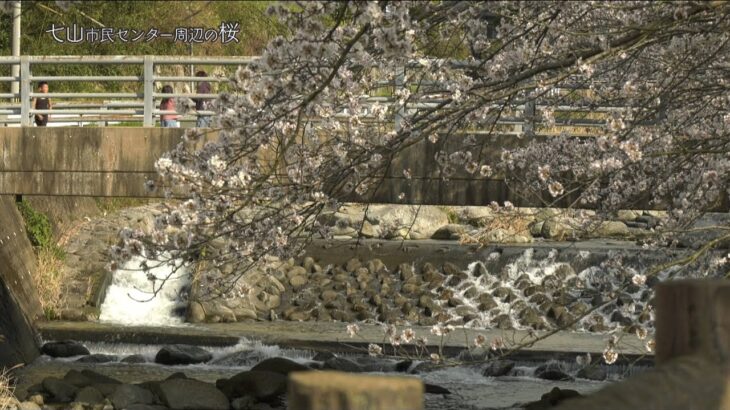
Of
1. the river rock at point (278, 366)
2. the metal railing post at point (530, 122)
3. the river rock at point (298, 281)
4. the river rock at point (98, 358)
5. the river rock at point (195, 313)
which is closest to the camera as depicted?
the metal railing post at point (530, 122)

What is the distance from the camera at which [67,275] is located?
21500mm

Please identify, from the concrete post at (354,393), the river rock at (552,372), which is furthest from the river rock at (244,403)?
the concrete post at (354,393)

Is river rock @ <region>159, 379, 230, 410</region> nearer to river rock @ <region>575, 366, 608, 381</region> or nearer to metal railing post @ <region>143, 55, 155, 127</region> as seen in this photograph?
metal railing post @ <region>143, 55, 155, 127</region>

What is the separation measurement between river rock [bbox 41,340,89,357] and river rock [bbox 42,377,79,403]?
320 centimetres

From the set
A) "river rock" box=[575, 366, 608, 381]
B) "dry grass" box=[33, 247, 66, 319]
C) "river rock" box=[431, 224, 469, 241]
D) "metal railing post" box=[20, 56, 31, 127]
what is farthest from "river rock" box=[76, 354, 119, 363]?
"river rock" box=[431, 224, 469, 241]

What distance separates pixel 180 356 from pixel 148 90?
407cm

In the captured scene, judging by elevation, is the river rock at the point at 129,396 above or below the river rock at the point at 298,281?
below

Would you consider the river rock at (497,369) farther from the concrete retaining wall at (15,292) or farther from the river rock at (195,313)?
the concrete retaining wall at (15,292)

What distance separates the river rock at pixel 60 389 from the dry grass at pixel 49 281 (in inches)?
214

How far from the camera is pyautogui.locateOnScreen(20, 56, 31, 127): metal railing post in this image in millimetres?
16438

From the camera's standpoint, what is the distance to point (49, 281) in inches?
818

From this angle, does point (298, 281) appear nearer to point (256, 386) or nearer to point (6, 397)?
point (256, 386)

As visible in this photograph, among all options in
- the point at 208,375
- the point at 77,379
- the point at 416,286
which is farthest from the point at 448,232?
the point at 77,379

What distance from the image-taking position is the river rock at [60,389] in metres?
14.6
